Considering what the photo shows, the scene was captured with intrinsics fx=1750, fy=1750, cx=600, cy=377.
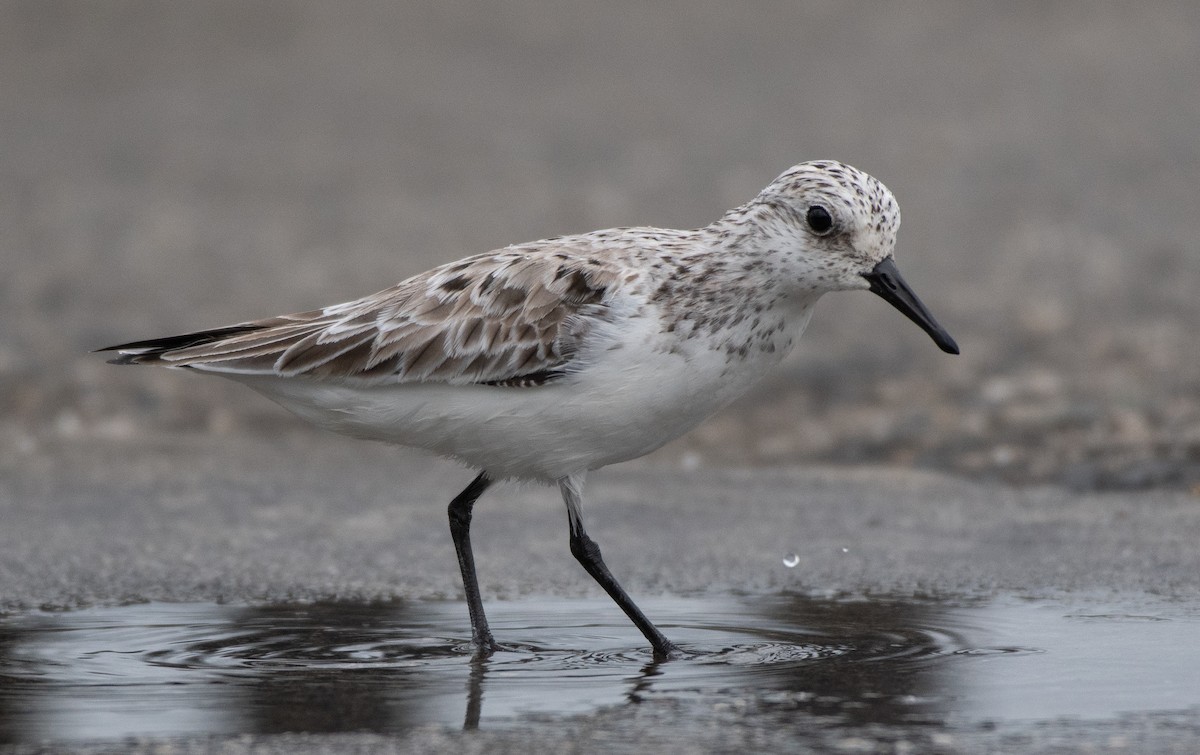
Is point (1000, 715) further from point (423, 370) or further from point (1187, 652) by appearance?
point (423, 370)

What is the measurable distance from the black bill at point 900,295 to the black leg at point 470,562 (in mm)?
1742

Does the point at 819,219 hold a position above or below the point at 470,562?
above

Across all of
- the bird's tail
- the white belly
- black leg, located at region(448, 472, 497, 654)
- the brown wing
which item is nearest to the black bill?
the white belly

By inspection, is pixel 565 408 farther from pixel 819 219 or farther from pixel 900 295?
pixel 900 295

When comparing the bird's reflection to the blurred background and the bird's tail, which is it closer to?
the bird's tail

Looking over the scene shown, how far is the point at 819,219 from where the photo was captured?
20.5 feet

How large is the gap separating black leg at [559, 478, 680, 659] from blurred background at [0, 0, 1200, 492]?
353cm

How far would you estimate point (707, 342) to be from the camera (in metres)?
6.28

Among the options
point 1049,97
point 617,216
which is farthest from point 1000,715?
point 1049,97

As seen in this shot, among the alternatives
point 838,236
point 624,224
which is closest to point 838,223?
point 838,236

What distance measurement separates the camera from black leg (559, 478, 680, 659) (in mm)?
6469

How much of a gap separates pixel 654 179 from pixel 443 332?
8470 mm

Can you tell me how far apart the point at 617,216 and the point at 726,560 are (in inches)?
256

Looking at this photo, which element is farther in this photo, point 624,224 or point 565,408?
point 624,224
